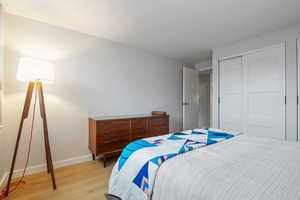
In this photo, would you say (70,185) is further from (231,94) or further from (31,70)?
(231,94)

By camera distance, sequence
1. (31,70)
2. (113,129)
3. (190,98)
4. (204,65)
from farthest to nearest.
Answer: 1. (204,65)
2. (190,98)
3. (113,129)
4. (31,70)

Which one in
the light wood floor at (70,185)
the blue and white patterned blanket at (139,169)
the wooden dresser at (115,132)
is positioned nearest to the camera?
the blue and white patterned blanket at (139,169)

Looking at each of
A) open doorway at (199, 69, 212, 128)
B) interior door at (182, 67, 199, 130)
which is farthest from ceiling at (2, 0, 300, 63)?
open doorway at (199, 69, 212, 128)

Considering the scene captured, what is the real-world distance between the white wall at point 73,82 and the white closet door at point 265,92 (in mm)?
2058

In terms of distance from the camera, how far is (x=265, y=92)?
252cm

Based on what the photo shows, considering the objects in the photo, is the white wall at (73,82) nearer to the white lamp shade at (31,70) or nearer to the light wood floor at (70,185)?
the light wood floor at (70,185)

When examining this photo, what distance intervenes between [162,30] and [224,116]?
2.20m

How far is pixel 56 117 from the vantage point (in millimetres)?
2234

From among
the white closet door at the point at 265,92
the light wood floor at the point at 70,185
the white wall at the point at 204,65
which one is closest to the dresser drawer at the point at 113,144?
the light wood floor at the point at 70,185

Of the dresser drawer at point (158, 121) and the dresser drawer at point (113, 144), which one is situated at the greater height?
the dresser drawer at point (158, 121)

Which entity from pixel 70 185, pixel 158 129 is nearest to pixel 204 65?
pixel 158 129

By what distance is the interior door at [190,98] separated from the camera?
12.3 ft

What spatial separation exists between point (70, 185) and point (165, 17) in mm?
2610

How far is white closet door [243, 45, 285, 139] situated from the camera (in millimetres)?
2375
